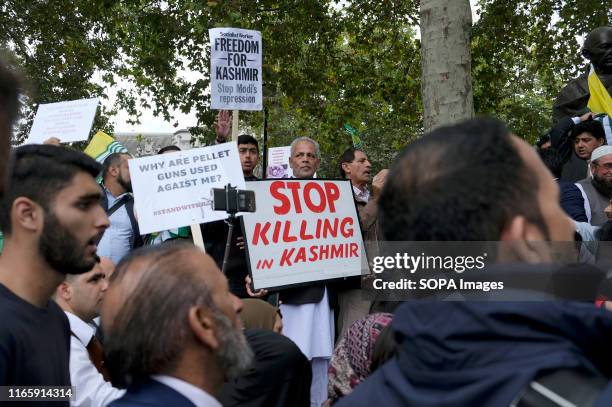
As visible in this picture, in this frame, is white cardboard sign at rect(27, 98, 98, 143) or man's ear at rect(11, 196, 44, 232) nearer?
man's ear at rect(11, 196, 44, 232)

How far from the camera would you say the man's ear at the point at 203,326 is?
2.12 metres

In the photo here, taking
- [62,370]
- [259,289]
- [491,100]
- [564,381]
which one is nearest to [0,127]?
[564,381]

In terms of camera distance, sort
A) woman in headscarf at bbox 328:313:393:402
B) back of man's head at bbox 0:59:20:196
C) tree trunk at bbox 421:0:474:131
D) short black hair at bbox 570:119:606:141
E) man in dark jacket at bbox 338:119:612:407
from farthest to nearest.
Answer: tree trunk at bbox 421:0:474:131 < short black hair at bbox 570:119:606:141 < woman in headscarf at bbox 328:313:393:402 < back of man's head at bbox 0:59:20:196 < man in dark jacket at bbox 338:119:612:407

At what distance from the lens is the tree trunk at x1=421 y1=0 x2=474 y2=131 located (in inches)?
274

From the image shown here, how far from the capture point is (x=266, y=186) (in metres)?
5.66

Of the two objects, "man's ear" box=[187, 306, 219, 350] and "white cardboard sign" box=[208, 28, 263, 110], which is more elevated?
"white cardboard sign" box=[208, 28, 263, 110]

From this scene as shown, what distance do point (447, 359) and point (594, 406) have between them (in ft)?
0.86

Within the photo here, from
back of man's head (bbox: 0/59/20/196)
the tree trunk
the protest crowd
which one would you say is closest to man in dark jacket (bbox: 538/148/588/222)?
the protest crowd

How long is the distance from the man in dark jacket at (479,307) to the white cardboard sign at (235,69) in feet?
18.6

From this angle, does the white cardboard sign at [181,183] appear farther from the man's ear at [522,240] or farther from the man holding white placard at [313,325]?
the man's ear at [522,240]

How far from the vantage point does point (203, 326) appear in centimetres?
215

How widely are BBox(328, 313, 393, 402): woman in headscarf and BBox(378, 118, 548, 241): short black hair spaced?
1.71 m

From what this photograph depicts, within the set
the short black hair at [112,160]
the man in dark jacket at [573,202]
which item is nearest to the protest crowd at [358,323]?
the man in dark jacket at [573,202]

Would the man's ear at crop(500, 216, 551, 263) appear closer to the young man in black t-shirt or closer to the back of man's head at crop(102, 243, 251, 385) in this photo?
the back of man's head at crop(102, 243, 251, 385)
